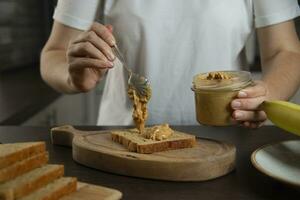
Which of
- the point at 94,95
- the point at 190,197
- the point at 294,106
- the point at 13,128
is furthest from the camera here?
the point at 94,95

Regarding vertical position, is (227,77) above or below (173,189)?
above

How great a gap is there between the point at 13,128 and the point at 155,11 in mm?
440

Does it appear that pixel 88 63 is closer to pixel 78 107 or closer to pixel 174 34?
pixel 174 34

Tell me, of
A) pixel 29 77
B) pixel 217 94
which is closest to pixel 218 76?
pixel 217 94

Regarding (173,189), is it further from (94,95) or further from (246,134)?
(94,95)

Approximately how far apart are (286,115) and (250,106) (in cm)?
14

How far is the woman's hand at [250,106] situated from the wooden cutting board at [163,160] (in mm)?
72

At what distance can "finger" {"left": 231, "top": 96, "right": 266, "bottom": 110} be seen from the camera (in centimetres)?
97

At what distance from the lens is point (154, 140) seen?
35.9 inches

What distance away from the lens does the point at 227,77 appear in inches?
37.9

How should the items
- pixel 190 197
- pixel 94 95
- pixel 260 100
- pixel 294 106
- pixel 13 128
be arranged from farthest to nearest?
pixel 94 95, pixel 13 128, pixel 260 100, pixel 294 106, pixel 190 197

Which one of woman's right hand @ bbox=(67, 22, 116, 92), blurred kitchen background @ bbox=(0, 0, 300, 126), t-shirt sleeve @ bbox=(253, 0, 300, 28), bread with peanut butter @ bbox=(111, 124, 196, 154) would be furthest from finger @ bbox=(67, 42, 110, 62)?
blurred kitchen background @ bbox=(0, 0, 300, 126)

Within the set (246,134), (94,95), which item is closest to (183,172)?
(246,134)

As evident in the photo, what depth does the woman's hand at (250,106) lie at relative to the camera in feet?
3.19
